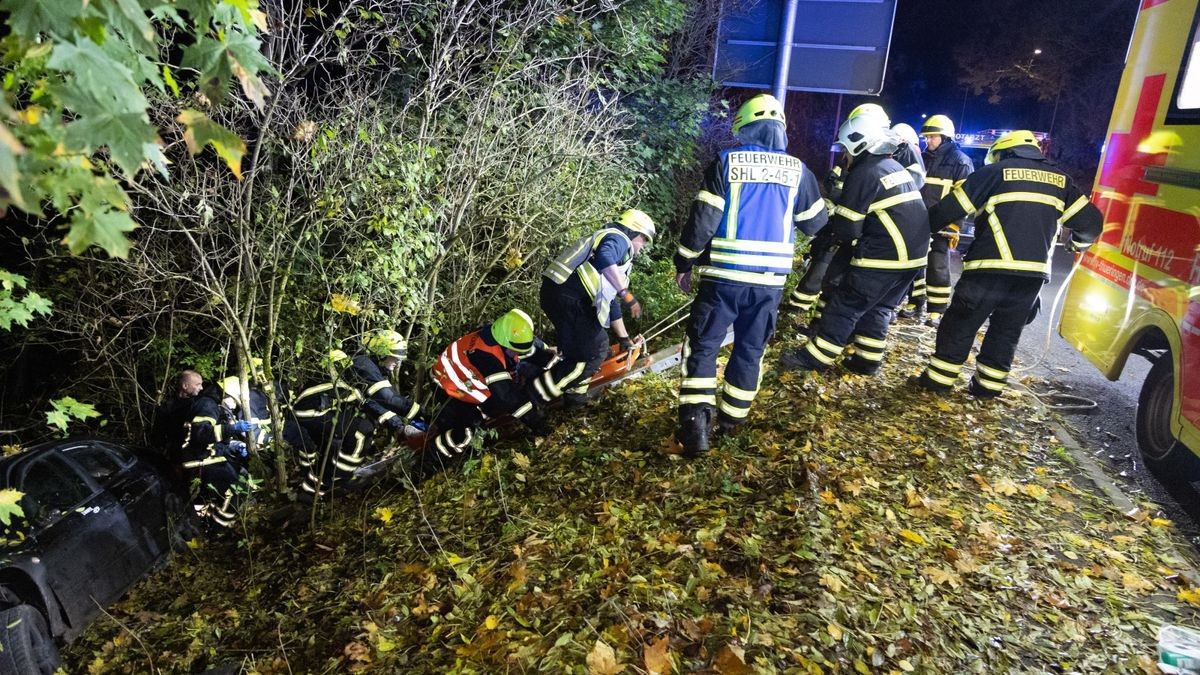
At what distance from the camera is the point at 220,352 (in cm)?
573

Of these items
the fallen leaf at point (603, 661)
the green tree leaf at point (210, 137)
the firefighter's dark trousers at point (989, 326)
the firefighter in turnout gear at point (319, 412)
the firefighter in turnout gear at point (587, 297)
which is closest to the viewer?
the green tree leaf at point (210, 137)

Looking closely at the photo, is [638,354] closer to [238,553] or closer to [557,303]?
[557,303]

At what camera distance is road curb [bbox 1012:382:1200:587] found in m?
3.31

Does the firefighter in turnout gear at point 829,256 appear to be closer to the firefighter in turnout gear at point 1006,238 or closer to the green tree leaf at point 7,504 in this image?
the firefighter in turnout gear at point 1006,238

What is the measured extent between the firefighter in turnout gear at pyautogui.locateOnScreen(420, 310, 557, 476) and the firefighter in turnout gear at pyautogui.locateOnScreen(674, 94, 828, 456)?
1.59 meters

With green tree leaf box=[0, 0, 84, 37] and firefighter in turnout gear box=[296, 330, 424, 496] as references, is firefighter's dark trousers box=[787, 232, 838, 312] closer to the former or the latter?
firefighter in turnout gear box=[296, 330, 424, 496]

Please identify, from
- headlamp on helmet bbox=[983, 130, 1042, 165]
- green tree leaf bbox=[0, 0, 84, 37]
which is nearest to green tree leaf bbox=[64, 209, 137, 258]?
green tree leaf bbox=[0, 0, 84, 37]

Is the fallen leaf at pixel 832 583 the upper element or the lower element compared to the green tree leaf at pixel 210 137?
lower

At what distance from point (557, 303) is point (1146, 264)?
4371 mm

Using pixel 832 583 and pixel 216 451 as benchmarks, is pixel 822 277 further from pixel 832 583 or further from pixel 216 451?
pixel 216 451

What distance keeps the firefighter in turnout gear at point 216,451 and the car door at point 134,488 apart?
31 centimetres

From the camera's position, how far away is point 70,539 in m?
3.79

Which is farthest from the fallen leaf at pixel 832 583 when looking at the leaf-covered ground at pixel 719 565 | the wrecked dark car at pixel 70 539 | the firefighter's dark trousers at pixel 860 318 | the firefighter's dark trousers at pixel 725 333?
the wrecked dark car at pixel 70 539

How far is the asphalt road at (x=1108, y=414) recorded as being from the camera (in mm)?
4031
